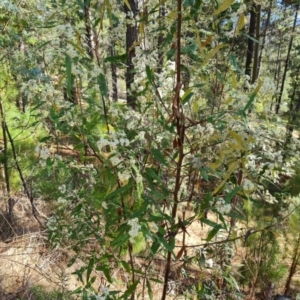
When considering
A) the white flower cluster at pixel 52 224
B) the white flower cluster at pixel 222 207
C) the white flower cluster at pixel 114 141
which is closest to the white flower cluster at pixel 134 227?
the white flower cluster at pixel 114 141

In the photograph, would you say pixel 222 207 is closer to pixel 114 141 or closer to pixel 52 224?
pixel 114 141

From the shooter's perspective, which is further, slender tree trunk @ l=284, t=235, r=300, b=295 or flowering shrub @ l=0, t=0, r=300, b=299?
slender tree trunk @ l=284, t=235, r=300, b=295

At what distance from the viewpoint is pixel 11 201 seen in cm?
332

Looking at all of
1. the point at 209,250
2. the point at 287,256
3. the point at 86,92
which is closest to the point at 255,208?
the point at 287,256

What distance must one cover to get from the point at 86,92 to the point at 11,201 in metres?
2.41

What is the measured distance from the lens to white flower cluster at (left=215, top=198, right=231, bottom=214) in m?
1.09

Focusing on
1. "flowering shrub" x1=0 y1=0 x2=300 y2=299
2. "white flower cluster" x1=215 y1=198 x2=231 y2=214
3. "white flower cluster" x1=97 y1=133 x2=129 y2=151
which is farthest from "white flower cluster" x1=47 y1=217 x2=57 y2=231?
"white flower cluster" x1=215 y1=198 x2=231 y2=214

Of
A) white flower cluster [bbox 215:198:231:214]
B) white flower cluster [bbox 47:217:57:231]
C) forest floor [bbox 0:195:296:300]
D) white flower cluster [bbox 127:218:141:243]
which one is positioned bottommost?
forest floor [bbox 0:195:296:300]

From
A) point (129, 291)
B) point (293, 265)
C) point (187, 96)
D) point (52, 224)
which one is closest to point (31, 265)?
point (52, 224)

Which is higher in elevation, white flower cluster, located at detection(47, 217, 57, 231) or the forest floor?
white flower cluster, located at detection(47, 217, 57, 231)

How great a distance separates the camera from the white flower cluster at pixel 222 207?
1.09 metres

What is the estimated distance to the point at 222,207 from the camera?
110 centimetres

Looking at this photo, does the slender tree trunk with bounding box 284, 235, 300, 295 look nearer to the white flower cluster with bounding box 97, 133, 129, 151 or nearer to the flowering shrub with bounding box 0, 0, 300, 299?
the flowering shrub with bounding box 0, 0, 300, 299

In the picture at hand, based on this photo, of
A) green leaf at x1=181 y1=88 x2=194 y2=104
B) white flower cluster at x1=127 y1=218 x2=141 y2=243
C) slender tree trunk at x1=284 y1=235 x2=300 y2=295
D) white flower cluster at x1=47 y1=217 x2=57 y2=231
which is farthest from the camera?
slender tree trunk at x1=284 y1=235 x2=300 y2=295
